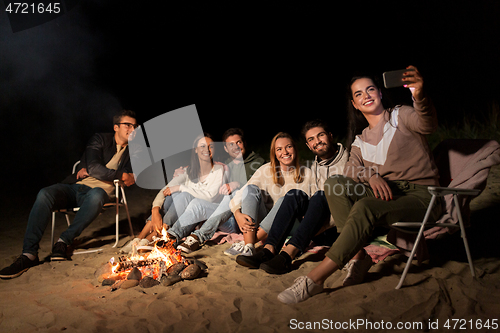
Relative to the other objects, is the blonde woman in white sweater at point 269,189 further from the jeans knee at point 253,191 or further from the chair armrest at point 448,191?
the chair armrest at point 448,191

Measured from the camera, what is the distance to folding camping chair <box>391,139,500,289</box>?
195 cm

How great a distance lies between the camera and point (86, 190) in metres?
3.35

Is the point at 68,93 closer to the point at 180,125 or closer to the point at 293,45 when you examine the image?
the point at 180,125

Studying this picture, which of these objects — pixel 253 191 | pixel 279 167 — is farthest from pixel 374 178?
Answer: pixel 253 191

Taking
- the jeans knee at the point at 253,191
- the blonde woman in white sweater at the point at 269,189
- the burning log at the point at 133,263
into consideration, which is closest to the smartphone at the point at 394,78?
the blonde woman in white sweater at the point at 269,189

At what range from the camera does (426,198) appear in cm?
210

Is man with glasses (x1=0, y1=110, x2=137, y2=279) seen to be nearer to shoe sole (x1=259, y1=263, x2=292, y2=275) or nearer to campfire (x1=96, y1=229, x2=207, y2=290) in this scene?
campfire (x1=96, y1=229, x2=207, y2=290)

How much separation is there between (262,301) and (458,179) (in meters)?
1.50

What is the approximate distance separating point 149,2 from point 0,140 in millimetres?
6354

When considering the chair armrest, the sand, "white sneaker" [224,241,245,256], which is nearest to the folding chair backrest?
the chair armrest

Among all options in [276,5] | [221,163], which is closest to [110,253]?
[221,163]

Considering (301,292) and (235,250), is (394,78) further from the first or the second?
(235,250)

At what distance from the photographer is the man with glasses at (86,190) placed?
2.88 meters

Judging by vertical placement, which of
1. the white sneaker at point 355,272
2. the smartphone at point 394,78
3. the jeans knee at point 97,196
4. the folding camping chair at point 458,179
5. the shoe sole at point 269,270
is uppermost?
the smartphone at point 394,78
